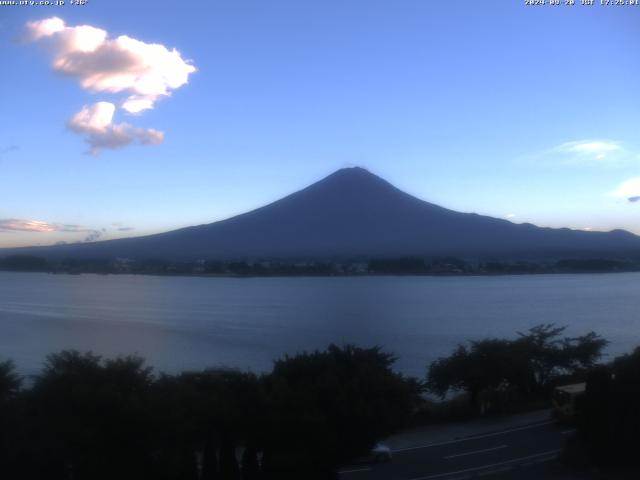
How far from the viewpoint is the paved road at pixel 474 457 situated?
6.68 meters

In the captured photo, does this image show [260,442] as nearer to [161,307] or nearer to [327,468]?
[327,468]

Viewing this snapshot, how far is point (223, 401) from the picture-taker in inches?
246

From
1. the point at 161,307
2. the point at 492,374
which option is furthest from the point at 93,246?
the point at 492,374

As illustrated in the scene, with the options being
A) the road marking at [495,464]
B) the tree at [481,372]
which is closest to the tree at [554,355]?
the tree at [481,372]

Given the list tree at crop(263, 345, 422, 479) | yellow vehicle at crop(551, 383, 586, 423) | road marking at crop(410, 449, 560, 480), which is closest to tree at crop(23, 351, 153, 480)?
tree at crop(263, 345, 422, 479)

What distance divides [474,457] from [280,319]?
1990cm

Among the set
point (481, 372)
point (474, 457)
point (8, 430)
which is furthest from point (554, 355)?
point (8, 430)

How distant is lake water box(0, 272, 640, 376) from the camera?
19047 millimetres

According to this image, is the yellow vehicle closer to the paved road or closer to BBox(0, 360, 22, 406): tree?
the paved road

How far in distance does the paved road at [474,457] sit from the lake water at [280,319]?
7160 mm

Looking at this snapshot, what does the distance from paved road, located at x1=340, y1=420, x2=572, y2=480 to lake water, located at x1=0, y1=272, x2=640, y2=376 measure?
23.5 ft

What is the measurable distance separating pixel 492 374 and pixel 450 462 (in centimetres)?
428

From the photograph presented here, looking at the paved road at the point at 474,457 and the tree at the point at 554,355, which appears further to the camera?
the tree at the point at 554,355

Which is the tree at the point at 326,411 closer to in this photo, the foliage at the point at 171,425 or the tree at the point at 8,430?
the foliage at the point at 171,425
